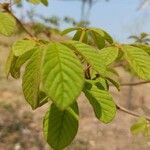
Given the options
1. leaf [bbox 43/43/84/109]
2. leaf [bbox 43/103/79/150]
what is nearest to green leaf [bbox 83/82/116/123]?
leaf [bbox 43/103/79/150]

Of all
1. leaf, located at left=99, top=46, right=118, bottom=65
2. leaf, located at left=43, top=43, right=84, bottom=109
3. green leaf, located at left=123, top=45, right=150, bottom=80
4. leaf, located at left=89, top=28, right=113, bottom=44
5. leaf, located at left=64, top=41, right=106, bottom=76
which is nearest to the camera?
leaf, located at left=43, top=43, right=84, bottom=109

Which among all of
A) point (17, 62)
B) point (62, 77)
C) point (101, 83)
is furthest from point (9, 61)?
point (62, 77)

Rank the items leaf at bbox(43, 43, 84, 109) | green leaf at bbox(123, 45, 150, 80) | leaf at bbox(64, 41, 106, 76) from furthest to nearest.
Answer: green leaf at bbox(123, 45, 150, 80)
leaf at bbox(64, 41, 106, 76)
leaf at bbox(43, 43, 84, 109)

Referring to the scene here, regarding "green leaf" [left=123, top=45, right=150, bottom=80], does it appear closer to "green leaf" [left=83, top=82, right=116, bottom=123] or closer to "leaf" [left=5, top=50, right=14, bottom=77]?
"green leaf" [left=83, top=82, right=116, bottom=123]

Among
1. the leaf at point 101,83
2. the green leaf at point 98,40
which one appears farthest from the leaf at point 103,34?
the leaf at point 101,83

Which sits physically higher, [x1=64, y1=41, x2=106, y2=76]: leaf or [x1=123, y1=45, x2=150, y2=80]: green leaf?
[x1=64, y1=41, x2=106, y2=76]: leaf

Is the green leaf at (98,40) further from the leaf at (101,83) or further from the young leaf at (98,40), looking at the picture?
the leaf at (101,83)

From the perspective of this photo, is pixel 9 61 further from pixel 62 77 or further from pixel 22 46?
pixel 62 77
